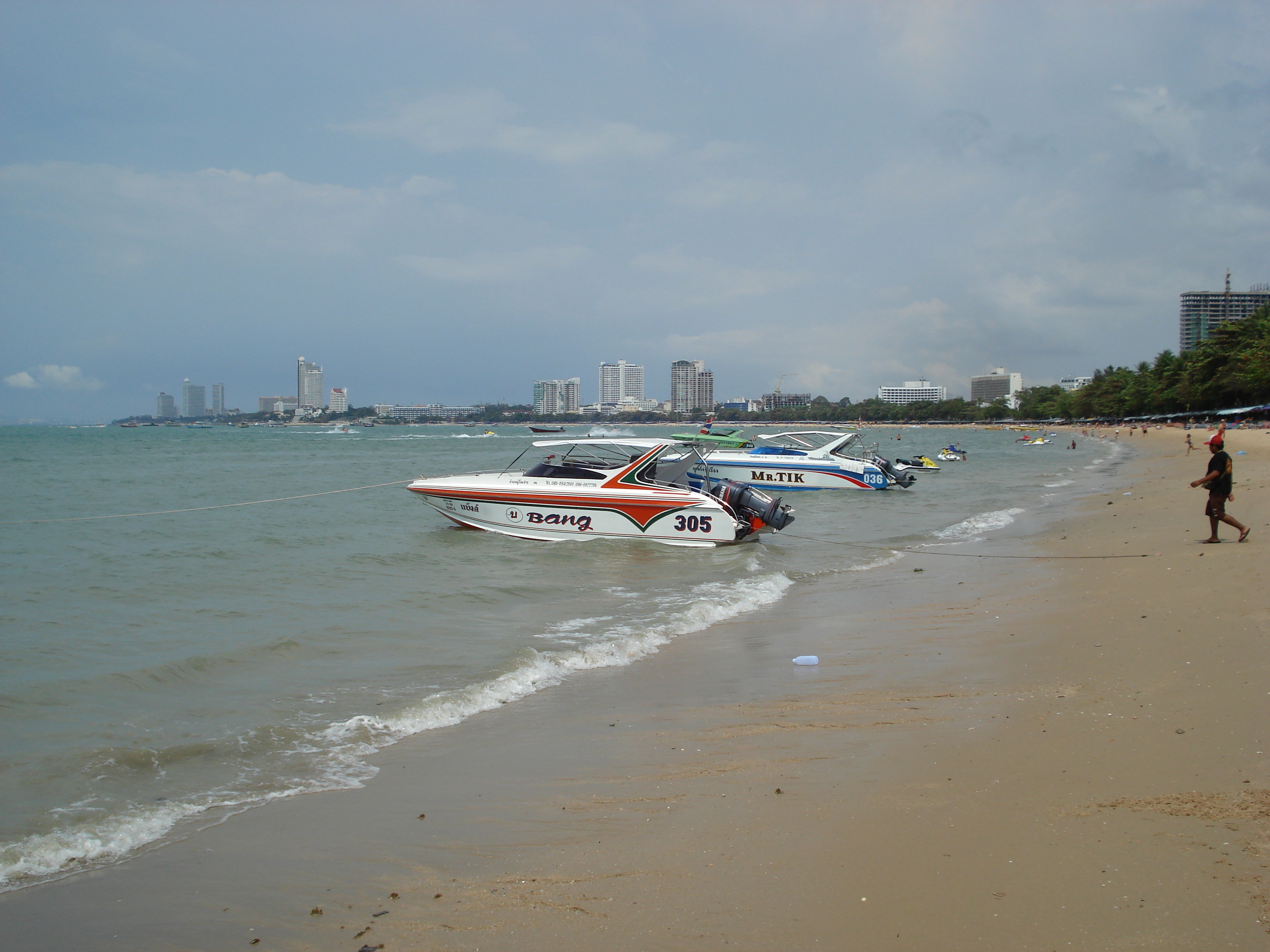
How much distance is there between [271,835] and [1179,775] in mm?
5121

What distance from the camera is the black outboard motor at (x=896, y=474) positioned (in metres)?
29.7

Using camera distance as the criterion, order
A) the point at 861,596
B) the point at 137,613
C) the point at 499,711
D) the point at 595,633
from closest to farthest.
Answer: the point at 499,711 → the point at 595,633 → the point at 137,613 → the point at 861,596

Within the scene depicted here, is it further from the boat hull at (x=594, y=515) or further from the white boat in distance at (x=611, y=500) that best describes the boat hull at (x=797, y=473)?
the boat hull at (x=594, y=515)

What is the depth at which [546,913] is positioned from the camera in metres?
3.67

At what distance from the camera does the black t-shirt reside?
11938mm

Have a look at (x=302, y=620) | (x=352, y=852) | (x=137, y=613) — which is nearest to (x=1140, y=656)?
(x=352, y=852)

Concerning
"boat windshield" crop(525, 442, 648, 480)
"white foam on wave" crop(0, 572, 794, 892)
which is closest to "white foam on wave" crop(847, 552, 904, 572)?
"white foam on wave" crop(0, 572, 794, 892)

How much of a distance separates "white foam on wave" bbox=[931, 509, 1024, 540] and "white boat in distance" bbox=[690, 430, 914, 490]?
666cm

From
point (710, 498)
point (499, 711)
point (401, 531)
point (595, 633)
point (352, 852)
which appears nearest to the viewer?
point (352, 852)

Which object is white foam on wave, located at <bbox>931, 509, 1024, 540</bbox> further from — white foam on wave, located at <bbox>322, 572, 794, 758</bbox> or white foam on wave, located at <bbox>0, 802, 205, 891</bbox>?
white foam on wave, located at <bbox>0, 802, 205, 891</bbox>

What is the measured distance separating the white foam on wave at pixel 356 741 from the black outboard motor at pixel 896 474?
65.5 ft

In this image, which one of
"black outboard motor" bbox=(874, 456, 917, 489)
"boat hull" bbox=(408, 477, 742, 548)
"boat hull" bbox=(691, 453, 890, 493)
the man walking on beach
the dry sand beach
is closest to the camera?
the dry sand beach

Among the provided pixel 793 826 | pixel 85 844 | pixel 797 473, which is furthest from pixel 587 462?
pixel 793 826

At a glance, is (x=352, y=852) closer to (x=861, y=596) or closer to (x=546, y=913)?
(x=546, y=913)
